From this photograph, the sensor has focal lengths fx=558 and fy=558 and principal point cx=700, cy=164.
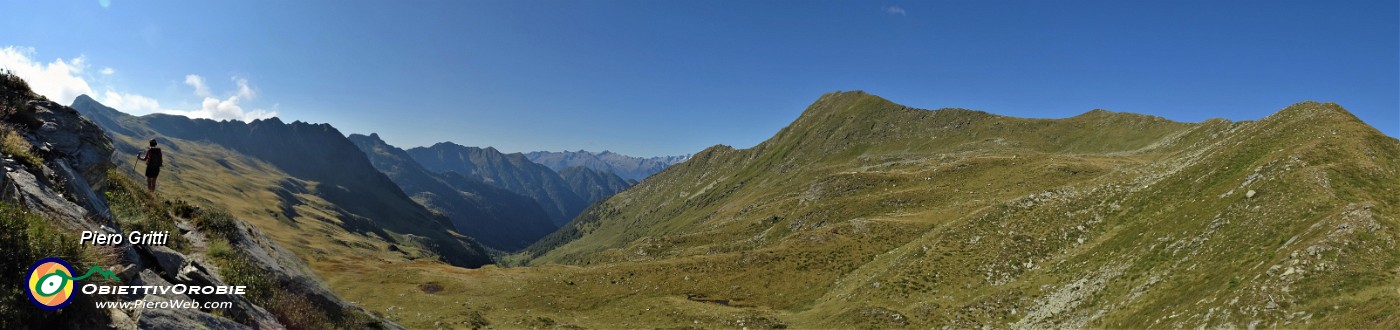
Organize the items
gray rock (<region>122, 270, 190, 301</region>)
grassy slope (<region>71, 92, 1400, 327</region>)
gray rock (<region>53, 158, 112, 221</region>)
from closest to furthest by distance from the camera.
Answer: gray rock (<region>122, 270, 190, 301</region>), gray rock (<region>53, 158, 112, 221</region>), grassy slope (<region>71, 92, 1400, 327</region>)

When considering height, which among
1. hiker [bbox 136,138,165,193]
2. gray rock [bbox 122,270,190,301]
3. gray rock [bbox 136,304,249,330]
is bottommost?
gray rock [bbox 136,304,249,330]

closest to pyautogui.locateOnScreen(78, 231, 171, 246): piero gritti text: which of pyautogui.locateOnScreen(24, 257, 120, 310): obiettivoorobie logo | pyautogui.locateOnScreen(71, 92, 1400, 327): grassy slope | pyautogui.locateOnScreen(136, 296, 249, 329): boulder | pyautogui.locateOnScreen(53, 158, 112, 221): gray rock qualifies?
pyautogui.locateOnScreen(53, 158, 112, 221): gray rock

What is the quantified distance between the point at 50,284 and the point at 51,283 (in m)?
0.02

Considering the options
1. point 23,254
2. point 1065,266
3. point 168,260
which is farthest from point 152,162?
point 1065,266

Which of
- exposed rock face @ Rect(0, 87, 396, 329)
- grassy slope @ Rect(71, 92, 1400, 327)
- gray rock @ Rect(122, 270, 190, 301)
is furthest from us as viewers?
grassy slope @ Rect(71, 92, 1400, 327)

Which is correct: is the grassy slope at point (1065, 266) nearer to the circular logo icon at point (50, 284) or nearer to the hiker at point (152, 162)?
the hiker at point (152, 162)

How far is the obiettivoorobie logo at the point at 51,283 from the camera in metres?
9.00

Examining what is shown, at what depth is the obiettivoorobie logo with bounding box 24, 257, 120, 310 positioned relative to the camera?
29.5ft

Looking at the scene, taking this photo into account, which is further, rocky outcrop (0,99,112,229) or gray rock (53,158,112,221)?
gray rock (53,158,112,221)

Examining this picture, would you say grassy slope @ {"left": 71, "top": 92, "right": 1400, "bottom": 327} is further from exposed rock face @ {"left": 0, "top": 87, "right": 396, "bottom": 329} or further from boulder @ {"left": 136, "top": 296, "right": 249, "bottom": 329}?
boulder @ {"left": 136, "top": 296, "right": 249, "bottom": 329}

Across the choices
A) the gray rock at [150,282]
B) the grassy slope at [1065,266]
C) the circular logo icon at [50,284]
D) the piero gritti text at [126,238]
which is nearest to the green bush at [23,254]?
the circular logo icon at [50,284]

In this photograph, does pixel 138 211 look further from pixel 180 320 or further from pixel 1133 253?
pixel 1133 253

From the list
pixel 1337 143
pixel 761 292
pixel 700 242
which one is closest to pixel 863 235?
pixel 761 292

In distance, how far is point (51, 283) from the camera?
929cm
